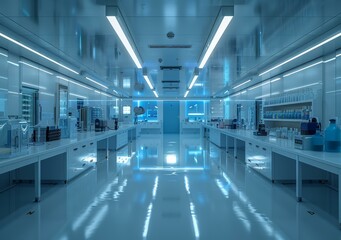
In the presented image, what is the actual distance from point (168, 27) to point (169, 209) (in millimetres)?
2758

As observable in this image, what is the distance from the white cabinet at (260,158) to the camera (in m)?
4.66

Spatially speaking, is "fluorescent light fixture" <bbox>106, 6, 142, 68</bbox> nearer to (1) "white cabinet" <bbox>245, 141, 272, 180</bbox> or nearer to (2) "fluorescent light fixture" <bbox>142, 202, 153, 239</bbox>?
(2) "fluorescent light fixture" <bbox>142, 202, 153, 239</bbox>

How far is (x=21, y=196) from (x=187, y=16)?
3.55m

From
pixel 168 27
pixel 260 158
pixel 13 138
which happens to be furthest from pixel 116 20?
pixel 260 158

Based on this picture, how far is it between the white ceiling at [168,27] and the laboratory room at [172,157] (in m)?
0.03

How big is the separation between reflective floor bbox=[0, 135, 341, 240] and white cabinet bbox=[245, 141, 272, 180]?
0.66 feet

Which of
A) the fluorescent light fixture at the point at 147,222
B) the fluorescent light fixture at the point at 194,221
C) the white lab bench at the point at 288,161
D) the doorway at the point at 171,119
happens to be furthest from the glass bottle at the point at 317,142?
the doorway at the point at 171,119

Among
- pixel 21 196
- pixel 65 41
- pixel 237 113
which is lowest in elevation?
pixel 21 196

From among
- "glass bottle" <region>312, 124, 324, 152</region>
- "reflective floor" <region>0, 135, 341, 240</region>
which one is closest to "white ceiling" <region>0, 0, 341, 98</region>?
"glass bottle" <region>312, 124, 324, 152</region>

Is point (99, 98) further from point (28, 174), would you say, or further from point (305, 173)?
point (305, 173)

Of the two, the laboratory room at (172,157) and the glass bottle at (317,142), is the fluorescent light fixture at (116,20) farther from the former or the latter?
the glass bottle at (317,142)

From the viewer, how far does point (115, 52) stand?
582cm

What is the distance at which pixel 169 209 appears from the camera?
130 inches

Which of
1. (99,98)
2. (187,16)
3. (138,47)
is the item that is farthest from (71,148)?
(99,98)
